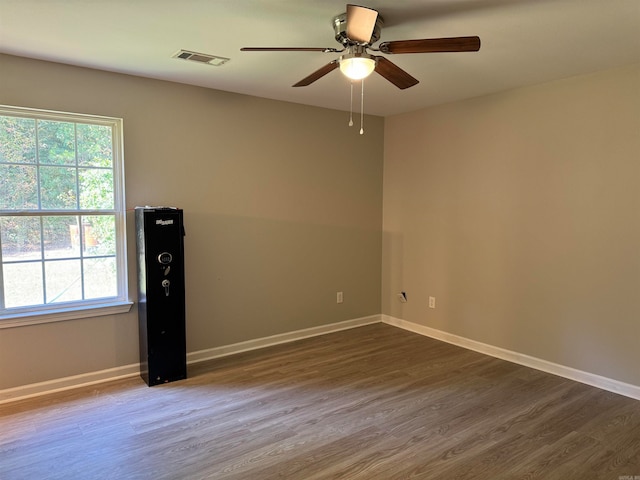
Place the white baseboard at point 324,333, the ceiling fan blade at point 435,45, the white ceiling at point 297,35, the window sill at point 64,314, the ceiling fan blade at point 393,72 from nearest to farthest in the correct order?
the ceiling fan blade at point 435,45 < the white ceiling at point 297,35 < the ceiling fan blade at point 393,72 < the window sill at point 64,314 < the white baseboard at point 324,333

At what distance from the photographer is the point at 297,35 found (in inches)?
101

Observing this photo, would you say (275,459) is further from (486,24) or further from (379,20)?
(486,24)

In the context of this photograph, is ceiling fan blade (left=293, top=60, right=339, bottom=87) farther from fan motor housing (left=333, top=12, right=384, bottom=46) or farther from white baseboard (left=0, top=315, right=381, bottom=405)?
white baseboard (left=0, top=315, right=381, bottom=405)

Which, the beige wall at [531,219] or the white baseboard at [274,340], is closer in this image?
the beige wall at [531,219]

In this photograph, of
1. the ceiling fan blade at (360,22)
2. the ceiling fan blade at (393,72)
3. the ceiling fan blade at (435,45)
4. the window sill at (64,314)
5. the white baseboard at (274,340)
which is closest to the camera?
the ceiling fan blade at (360,22)

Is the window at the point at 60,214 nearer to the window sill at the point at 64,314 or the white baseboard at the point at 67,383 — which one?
the window sill at the point at 64,314

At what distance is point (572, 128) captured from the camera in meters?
3.36

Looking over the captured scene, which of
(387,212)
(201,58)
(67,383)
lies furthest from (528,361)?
(67,383)

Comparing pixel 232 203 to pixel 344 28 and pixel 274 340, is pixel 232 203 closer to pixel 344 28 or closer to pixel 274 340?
pixel 274 340

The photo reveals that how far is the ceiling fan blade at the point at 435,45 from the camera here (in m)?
1.98

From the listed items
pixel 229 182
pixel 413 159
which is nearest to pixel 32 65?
pixel 229 182

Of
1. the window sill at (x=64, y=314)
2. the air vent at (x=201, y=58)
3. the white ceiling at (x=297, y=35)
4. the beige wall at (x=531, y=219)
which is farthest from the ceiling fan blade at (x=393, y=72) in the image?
the window sill at (x=64, y=314)

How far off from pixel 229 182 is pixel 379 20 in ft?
6.93

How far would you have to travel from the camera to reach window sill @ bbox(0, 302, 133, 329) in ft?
9.84
